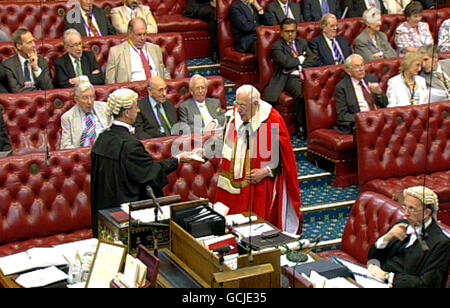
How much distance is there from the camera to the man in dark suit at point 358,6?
1013cm

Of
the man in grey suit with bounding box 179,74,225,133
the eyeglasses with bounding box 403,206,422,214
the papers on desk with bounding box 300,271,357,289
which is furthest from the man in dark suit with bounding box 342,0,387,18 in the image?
the papers on desk with bounding box 300,271,357,289

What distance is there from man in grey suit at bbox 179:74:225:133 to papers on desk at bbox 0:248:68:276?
7.81ft

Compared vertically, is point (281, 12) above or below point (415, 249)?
above

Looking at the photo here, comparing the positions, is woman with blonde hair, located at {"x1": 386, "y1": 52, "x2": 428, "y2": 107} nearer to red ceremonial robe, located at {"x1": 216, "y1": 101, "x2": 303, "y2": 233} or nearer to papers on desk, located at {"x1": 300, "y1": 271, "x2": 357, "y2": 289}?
red ceremonial robe, located at {"x1": 216, "y1": 101, "x2": 303, "y2": 233}

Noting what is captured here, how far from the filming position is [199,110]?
301 inches

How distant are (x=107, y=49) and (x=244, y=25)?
1480mm

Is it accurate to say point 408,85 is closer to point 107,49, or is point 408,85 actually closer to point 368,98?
point 368,98

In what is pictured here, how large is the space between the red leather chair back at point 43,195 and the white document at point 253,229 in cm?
139

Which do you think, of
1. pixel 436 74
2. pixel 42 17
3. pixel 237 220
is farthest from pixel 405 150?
pixel 42 17

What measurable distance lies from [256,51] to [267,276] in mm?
4849

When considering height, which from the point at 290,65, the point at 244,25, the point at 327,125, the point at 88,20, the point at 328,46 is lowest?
the point at 327,125

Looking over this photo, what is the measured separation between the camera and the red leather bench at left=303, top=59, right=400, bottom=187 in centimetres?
795

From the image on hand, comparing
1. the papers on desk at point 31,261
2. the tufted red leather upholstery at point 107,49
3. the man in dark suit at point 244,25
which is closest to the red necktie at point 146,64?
the tufted red leather upholstery at point 107,49

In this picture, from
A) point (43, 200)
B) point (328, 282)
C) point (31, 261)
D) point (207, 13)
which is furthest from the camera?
point (207, 13)
